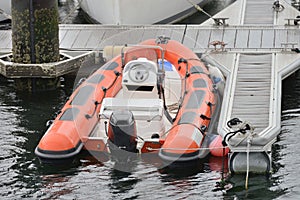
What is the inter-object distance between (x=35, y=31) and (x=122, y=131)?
404 cm

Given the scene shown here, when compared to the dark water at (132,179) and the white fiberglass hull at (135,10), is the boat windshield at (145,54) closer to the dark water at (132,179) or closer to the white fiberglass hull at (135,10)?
the dark water at (132,179)

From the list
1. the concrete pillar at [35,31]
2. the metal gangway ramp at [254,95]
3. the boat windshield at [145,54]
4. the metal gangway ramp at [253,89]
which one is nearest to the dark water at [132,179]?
the metal gangway ramp at [254,95]

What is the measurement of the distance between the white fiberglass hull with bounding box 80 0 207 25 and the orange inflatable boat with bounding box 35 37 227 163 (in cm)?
571

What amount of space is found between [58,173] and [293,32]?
6.28 m

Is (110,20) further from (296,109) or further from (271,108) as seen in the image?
(271,108)

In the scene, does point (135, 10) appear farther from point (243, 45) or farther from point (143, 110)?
point (143, 110)

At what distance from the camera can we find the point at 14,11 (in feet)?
47.3

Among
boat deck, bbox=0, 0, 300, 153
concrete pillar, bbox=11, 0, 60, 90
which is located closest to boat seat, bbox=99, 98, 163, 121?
boat deck, bbox=0, 0, 300, 153

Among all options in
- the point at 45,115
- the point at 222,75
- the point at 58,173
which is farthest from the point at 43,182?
the point at 222,75

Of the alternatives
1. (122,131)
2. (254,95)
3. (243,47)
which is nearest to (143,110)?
(122,131)

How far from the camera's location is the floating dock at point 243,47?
462 inches

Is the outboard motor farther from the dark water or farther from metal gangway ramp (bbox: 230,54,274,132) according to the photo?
metal gangway ramp (bbox: 230,54,274,132)

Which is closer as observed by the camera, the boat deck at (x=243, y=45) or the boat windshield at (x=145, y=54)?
the boat deck at (x=243, y=45)

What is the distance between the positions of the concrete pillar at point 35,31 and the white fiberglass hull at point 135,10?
4.66m
